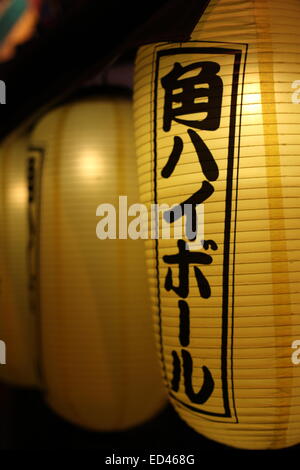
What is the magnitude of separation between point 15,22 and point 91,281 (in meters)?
1.57

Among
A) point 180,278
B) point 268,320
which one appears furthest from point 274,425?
point 180,278

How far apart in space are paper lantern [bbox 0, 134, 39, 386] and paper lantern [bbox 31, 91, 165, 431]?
1.32 feet

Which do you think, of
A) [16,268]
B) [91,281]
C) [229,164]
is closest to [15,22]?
[16,268]

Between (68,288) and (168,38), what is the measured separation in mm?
1164

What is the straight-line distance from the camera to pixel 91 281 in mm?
2180

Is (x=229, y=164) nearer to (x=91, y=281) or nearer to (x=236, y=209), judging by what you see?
(x=236, y=209)

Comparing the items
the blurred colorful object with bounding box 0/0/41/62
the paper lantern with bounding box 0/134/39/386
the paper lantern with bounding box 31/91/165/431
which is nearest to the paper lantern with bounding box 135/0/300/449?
the paper lantern with bounding box 31/91/165/431

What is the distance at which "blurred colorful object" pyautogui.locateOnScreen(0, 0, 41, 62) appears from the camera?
8.00 feet

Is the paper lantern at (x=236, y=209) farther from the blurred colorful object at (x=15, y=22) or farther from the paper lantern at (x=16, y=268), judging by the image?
the paper lantern at (x=16, y=268)

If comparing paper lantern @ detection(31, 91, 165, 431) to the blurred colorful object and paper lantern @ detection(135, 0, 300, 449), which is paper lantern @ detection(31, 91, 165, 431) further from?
paper lantern @ detection(135, 0, 300, 449)

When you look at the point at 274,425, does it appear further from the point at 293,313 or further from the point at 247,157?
the point at 247,157

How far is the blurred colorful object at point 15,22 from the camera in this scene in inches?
96.0
